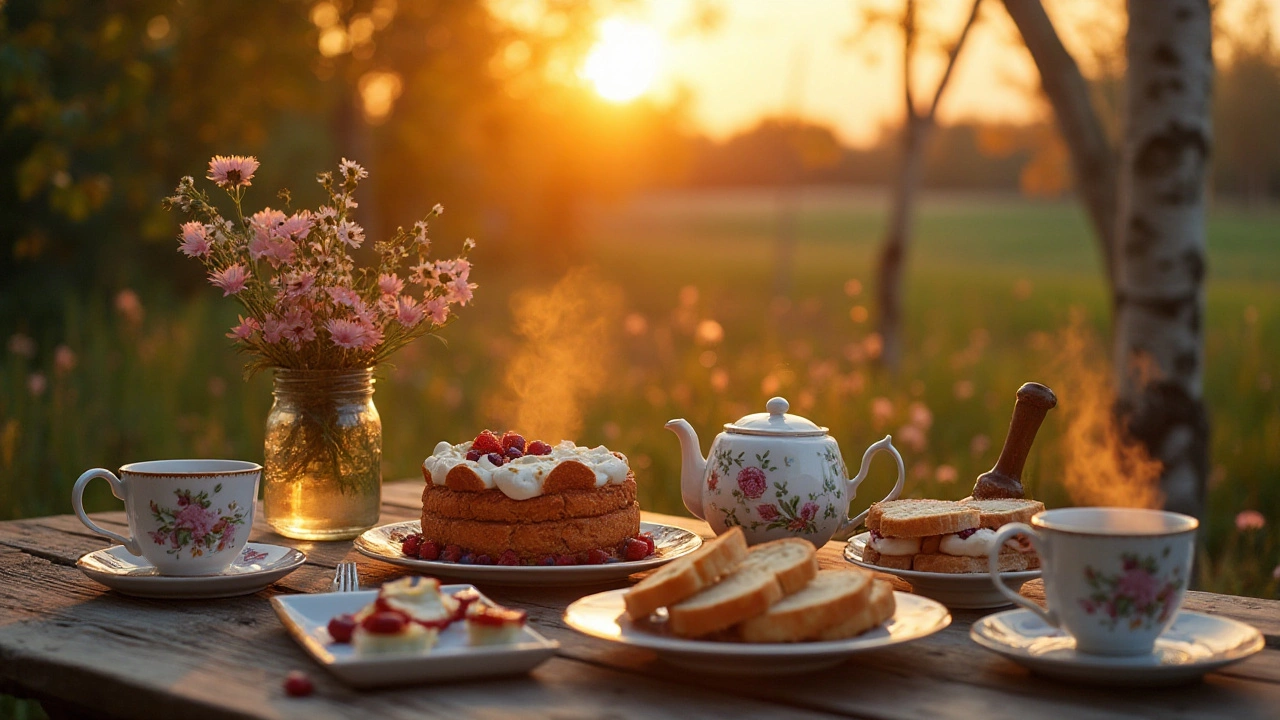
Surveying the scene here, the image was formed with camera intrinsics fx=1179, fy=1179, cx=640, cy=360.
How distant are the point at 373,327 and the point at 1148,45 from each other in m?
2.57

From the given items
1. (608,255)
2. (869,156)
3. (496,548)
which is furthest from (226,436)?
(869,156)

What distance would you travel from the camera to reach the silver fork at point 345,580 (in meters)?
1.74

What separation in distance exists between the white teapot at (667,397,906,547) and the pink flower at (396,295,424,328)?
50 cm

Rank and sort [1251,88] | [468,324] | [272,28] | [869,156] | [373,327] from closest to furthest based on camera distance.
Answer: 1. [373,327]
2. [272,28]
3. [468,324]
4. [1251,88]
5. [869,156]

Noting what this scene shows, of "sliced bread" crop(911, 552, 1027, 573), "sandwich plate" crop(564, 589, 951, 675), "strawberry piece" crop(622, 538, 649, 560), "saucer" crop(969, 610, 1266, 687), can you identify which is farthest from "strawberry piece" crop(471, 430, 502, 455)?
"saucer" crop(969, 610, 1266, 687)

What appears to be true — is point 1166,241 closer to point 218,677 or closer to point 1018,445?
point 1018,445

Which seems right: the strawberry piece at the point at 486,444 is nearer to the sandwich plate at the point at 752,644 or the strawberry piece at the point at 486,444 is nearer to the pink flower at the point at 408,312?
the pink flower at the point at 408,312

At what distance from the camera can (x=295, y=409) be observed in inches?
86.1

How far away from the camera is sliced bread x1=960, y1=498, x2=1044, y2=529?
1.77 meters

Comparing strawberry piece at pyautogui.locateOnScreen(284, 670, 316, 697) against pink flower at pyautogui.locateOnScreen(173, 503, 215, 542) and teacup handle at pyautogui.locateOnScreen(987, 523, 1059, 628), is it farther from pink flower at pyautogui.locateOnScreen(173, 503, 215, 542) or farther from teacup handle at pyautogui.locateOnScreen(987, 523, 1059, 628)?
teacup handle at pyautogui.locateOnScreen(987, 523, 1059, 628)

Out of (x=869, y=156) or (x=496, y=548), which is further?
(x=869, y=156)

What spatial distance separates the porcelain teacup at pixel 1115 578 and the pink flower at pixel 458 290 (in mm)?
1073

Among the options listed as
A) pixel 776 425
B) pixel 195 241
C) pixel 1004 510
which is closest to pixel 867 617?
pixel 1004 510

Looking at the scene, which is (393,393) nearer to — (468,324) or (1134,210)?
(1134,210)
